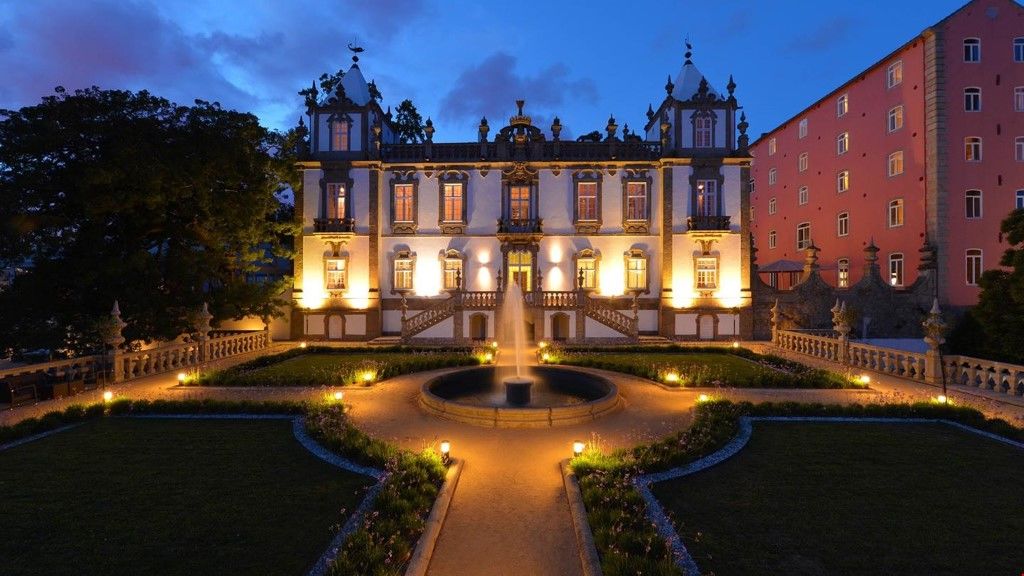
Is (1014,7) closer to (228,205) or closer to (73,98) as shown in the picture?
(228,205)

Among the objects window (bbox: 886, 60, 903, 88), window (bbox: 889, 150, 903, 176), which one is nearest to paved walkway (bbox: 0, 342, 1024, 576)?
window (bbox: 889, 150, 903, 176)

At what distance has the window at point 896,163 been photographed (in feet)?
91.5

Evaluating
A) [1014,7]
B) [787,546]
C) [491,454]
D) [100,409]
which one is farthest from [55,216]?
[1014,7]

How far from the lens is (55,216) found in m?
15.8

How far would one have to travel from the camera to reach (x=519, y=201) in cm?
2762

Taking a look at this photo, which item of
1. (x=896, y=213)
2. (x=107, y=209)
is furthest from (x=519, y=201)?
(x=896, y=213)

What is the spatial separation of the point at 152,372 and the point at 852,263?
131 feet

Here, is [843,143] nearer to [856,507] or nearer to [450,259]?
[450,259]

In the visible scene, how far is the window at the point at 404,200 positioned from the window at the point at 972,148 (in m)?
32.2

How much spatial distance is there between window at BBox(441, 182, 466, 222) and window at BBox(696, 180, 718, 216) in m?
14.3

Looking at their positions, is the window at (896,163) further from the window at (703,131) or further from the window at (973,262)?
the window at (703,131)

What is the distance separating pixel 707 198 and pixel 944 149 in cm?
1312

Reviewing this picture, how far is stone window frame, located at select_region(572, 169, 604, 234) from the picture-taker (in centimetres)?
2744

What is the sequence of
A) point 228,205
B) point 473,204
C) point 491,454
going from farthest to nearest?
point 473,204 < point 228,205 < point 491,454
